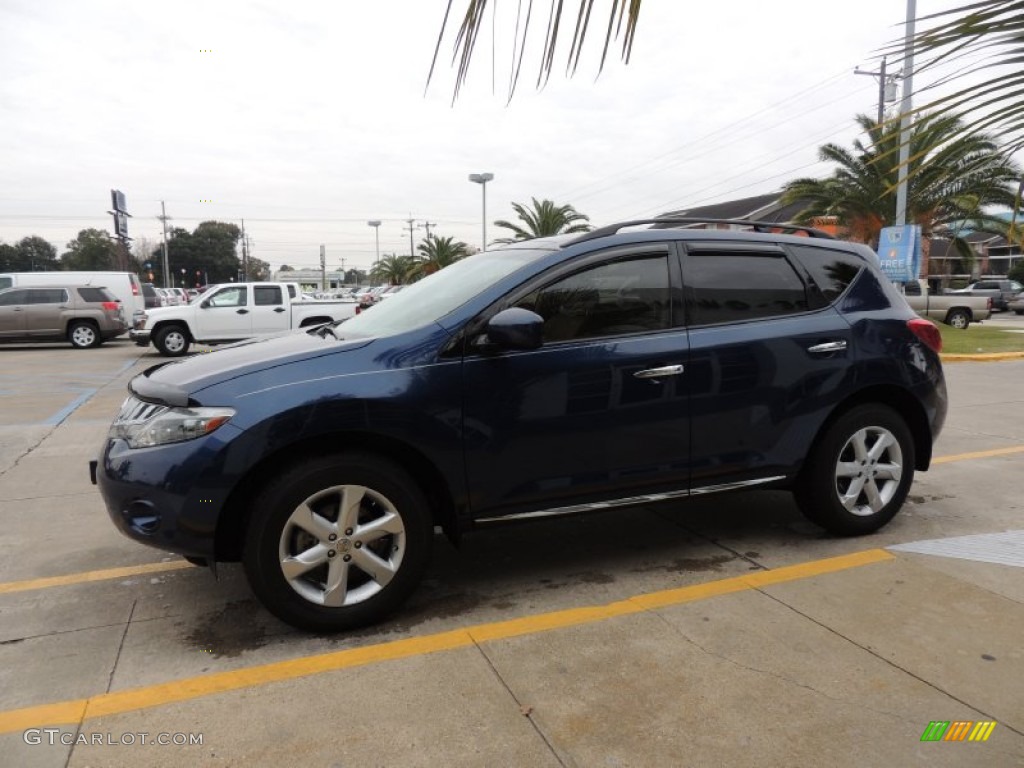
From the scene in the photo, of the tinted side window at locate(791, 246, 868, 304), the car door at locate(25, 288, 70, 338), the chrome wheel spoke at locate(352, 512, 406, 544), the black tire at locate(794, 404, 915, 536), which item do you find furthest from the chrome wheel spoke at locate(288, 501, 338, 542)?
the car door at locate(25, 288, 70, 338)

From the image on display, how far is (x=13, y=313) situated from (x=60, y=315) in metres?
0.93

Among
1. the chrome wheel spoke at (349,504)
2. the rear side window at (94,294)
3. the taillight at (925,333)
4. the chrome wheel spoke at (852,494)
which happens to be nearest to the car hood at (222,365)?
the chrome wheel spoke at (349,504)

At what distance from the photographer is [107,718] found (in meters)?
2.52

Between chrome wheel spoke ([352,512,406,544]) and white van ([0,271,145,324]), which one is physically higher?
white van ([0,271,145,324])

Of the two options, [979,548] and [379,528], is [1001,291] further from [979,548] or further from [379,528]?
[379,528]

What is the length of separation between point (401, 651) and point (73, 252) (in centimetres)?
11040

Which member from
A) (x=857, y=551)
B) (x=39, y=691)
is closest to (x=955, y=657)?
(x=857, y=551)

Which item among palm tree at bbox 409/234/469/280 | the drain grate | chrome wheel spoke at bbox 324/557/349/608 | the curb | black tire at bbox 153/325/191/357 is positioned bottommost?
the drain grate

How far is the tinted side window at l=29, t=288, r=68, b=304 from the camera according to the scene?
56.3 ft

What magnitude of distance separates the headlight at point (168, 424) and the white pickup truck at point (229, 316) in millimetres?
12939

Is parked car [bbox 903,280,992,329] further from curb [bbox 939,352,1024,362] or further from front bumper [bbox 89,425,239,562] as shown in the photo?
front bumper [bbox 89,425,239,562]

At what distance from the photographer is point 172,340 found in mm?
15750

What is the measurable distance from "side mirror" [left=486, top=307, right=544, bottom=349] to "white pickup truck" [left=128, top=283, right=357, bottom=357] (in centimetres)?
1319

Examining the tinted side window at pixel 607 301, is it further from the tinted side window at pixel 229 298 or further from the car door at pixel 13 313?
the car door at pixel 13 313
